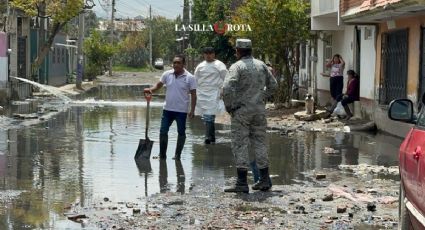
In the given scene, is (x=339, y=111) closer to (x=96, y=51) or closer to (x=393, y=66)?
(x=393, y=66)

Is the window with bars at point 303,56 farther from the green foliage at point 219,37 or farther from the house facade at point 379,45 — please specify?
the green foliage at point 219,37

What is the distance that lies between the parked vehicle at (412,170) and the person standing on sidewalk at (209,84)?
7.71 m

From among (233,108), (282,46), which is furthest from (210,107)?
(282,46)

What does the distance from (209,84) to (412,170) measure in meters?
8.66

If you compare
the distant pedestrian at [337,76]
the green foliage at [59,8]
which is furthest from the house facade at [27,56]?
the distant pedestrian at [337,76]

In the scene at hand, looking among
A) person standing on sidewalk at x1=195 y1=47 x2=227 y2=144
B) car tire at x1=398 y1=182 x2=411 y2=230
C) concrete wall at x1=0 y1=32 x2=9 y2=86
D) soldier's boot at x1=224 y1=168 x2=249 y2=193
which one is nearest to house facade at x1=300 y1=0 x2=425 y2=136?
person standing on sidewalk at x1=195 y1=47 x2=227 y2=144

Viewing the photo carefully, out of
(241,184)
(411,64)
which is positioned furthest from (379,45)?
(241,184)

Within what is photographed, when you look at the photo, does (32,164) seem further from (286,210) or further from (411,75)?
(411,75)

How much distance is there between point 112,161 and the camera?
38.5ft

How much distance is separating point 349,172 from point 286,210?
3207 millimetres

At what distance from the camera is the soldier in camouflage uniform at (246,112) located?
9.09 metres

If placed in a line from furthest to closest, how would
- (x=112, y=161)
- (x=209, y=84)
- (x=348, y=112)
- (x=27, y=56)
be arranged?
(x=27, y=56) < (x=348, y=112) < (x=209, y=84) < (x=112, y=161)

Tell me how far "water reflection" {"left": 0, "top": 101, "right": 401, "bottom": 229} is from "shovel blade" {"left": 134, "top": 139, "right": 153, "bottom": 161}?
15 centimetres

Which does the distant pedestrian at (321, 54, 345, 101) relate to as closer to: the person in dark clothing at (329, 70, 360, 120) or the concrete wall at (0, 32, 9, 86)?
the person in dark clothing at (329, 70, 360, 120)
